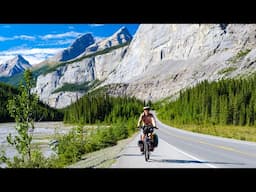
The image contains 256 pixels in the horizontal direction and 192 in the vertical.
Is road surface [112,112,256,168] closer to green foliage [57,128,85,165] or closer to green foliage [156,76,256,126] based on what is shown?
green foliage [57,128,85,165]

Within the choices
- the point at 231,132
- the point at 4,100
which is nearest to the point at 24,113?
the point at 231,132

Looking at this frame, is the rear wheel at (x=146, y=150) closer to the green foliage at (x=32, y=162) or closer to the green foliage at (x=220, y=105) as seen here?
the green foliage at (x=32, y=162)

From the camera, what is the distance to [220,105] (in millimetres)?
78938

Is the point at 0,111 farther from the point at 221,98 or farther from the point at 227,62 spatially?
the point at 227,62

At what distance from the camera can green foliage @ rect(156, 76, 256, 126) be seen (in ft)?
244

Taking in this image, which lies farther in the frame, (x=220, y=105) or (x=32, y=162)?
(x=220, y=105)

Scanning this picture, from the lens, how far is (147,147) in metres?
13.9

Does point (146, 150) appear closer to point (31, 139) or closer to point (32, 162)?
point (31, 139)

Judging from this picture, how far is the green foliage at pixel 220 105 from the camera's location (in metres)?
74.3

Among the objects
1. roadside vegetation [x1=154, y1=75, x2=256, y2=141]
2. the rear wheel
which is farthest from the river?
roadside vegetation [x1=154, y1=75, x2=256, y2=141]

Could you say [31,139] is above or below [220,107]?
below
